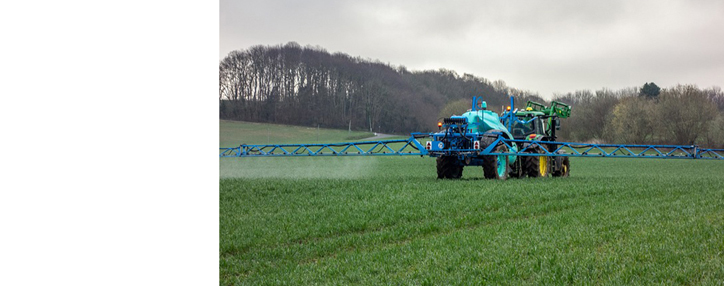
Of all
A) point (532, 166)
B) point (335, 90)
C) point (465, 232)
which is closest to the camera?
point (465, 232)

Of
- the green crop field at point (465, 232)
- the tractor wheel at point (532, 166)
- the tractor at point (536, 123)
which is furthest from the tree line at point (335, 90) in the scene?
the tractor wheel at point (532, 166)

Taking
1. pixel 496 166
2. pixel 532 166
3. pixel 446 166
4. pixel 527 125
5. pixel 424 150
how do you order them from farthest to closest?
1. pixel 527 125
2. pixel 446 166
3. pixel 532 166
4. pixel 496 166
5. pixel 424 150

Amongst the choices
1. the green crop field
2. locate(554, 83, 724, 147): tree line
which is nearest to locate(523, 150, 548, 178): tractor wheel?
the green crop field

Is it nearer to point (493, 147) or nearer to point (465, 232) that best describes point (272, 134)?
point (465, 232)

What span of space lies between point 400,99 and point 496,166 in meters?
2.02

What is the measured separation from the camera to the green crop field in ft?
12.1

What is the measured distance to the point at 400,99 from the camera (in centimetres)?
896

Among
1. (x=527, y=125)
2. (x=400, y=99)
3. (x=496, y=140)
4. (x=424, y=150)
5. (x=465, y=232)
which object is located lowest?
(x=465, y=232)

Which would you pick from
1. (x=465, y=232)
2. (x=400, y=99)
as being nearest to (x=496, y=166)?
(x=400, y=99)

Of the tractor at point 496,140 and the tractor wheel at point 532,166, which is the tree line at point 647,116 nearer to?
the tractor at point 496,140

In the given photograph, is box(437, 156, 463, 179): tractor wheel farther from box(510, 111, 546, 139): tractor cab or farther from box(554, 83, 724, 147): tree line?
box(554, 83, 724, 147): tree line

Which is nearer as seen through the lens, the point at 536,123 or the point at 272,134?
the point at 272,134
